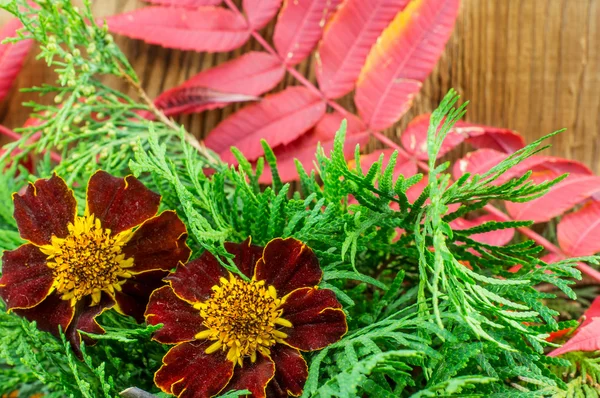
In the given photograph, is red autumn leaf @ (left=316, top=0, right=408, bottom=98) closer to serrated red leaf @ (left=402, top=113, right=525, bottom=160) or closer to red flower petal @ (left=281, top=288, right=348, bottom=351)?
serrated red leaf @ (left=402, top=113, right=525, bottom=160)

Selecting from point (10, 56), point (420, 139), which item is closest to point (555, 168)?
point (420, 139)

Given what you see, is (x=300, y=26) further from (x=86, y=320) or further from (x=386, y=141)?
(x=86, y=320)

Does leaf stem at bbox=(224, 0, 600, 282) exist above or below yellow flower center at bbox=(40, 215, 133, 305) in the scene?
above

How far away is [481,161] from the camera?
0.86 metres

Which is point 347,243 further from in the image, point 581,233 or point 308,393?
point 581,233

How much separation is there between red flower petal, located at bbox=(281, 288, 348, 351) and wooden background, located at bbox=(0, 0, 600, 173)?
53cm

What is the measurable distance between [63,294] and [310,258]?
27cm

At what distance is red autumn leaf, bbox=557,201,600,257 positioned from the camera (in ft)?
2.73

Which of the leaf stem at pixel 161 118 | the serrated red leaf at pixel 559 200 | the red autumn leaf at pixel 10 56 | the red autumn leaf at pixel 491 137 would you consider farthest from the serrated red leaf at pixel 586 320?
the red autumn leaf at pixel 10 56

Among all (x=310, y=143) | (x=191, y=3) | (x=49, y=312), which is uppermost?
(x=191, y=3)

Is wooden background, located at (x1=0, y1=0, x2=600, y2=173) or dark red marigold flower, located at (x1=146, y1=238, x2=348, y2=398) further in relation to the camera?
wooden background, located at (x1=0, y1=0, x2=600, y2=173)

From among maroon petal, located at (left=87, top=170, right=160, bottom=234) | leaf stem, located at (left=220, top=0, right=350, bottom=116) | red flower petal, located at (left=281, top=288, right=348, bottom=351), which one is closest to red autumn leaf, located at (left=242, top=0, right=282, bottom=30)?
leaf stem, located at (left=220, top=0, right=350, bottom=116)

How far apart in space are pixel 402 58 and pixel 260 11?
0.25m

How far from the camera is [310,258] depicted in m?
0.58
